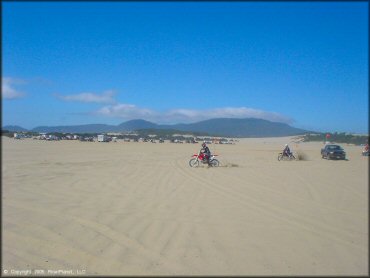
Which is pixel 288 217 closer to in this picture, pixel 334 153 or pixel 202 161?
pixel 202 161

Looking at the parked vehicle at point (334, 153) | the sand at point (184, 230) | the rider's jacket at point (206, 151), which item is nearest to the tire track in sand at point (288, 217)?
the sand at point (184, 230)

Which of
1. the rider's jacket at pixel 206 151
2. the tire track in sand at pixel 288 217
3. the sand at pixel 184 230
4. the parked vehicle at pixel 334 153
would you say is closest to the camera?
the sand at pixel 184 230

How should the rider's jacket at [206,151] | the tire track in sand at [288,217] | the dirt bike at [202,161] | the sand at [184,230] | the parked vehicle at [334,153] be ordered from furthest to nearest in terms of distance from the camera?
the parked vehicle at [334,153] < the rider's jacket at [206,151] < the dirt bike at [202,161] < the tire track in sand at [288,217] < the sand at [184,230]

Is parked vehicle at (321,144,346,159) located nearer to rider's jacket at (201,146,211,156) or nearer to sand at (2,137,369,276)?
rider's jacket at (201,146,211,156)

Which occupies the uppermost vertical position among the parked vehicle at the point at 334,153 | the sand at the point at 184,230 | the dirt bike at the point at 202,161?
the parked vehicle at the point at 334,153

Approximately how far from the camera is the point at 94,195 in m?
11.2

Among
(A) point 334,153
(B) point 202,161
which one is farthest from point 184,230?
(A) point 334,153

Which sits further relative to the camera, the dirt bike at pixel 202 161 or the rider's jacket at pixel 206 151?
the rider's jacket at pixel 206 151

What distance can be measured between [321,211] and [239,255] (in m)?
3.88

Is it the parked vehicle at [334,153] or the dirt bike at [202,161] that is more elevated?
the parked vehicle at [334,153]

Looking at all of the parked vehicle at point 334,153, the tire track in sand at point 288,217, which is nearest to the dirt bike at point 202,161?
the tire track in sand at point 288,217

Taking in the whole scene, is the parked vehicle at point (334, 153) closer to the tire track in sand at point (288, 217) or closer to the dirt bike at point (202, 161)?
the dirt bike at point (202, 161)

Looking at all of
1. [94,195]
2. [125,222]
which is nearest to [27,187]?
[94,195]

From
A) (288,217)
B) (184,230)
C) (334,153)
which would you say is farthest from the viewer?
(334,153)
